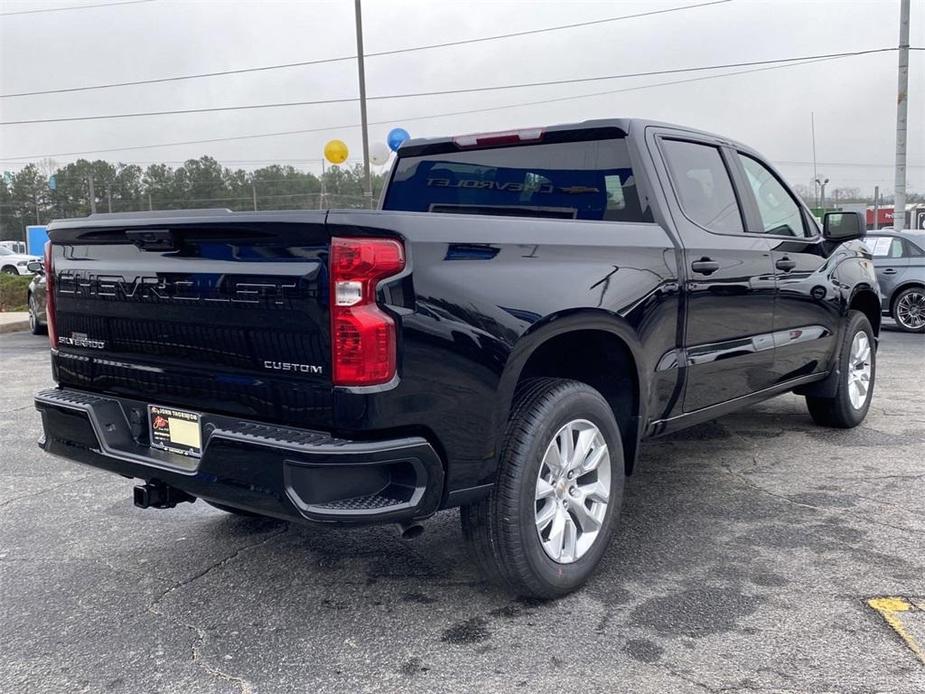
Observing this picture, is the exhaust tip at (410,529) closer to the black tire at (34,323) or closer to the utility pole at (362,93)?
the black tire at (34,323)

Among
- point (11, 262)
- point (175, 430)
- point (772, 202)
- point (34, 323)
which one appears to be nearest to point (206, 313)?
point (175, 430)

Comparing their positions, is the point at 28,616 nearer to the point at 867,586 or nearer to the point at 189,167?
the point at 867,586

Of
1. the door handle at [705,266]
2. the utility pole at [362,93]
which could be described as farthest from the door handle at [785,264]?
the utility pole at [362,93]

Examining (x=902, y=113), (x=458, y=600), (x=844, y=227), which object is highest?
(x=902, y=113)

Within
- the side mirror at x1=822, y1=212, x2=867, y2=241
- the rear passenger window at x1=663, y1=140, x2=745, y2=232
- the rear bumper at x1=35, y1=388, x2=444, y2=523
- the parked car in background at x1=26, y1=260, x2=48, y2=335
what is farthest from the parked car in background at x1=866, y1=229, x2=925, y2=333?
the parked car in background at x1=26, y1=260, x2=48, y2=335

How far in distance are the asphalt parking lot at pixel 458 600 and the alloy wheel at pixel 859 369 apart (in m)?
1.03

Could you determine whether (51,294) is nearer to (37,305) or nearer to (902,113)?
(37,305)

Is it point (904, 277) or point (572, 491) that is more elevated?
point (904, 277)

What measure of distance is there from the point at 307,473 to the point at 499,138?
2382 millimetres

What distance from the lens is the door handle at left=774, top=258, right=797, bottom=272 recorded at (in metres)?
4.80

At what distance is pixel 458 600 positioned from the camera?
3.33 metres

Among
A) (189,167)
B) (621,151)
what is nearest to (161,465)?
(621,151)

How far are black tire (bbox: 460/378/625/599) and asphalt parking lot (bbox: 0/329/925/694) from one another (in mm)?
139

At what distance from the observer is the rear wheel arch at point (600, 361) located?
3326 mm
